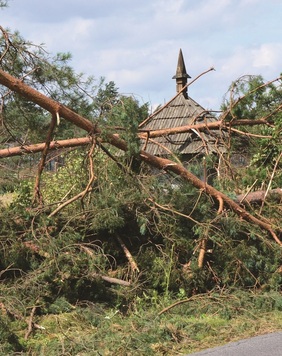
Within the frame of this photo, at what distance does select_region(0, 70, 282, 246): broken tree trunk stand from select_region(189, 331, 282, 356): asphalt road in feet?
8.45

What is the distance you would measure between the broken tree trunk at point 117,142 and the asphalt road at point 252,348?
8.45 feet

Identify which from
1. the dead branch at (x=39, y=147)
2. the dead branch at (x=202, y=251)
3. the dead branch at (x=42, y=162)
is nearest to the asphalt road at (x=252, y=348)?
the dead branch at (x=202, y=251)

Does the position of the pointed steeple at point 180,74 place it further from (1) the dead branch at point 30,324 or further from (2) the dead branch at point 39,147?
(1) the dead branch at point 30,324

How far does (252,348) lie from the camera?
190 inches

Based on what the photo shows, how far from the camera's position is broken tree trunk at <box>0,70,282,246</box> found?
7.08m

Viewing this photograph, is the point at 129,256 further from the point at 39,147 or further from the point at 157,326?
the point at 39,147

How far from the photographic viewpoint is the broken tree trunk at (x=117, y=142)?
708cm

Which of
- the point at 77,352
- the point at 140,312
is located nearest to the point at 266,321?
the point at 140,312

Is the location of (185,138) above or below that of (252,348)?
above

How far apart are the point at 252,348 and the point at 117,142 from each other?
3299 mm

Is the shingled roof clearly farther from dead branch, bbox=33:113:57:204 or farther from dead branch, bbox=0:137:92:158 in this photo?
dead branch, bbox=33:113:57:204

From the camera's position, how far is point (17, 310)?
5.94m

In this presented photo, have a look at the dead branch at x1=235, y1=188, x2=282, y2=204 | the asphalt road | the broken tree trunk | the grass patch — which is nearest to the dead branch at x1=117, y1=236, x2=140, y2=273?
the grass patch

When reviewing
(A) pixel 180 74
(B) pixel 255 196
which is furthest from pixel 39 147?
(A) pixel 180 74
